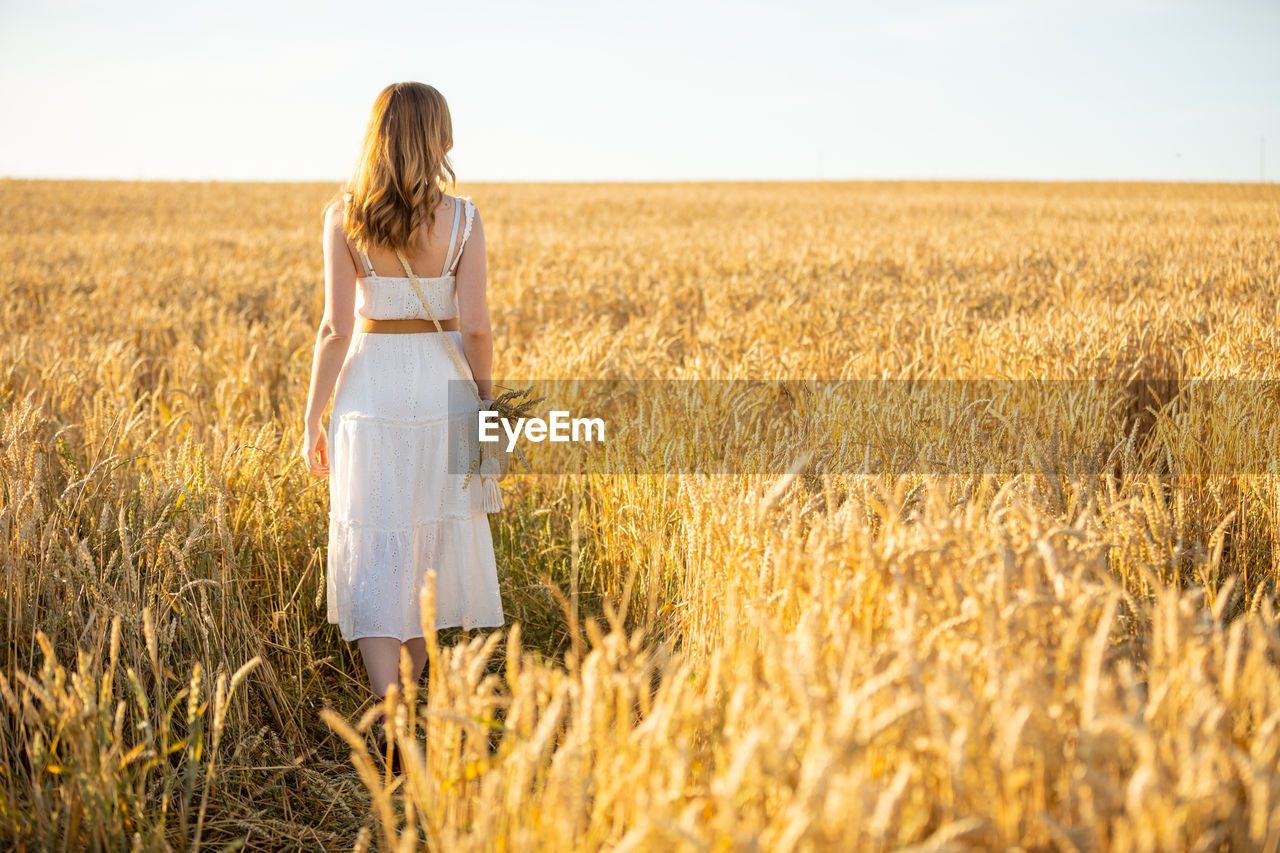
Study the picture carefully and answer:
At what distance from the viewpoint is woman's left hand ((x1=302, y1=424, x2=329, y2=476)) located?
2.58m

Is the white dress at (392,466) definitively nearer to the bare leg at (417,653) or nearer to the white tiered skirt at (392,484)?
the white tiered skirt at (392,484)

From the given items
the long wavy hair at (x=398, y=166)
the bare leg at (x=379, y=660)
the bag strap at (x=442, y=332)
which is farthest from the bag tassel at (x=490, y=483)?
the long wavy hair at (x=398, y=166)

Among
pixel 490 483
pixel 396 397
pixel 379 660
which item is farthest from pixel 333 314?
pixel 379 660

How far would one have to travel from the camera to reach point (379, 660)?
255cm

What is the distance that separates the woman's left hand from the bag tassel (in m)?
0.49

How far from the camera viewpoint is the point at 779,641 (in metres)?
1.14

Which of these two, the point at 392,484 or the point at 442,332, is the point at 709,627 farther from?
the point at 442,332

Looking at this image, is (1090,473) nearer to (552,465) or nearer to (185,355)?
(552,465)

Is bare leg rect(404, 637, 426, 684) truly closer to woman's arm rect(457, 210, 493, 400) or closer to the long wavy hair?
woman's arm rect(457, 210, 493, 400)

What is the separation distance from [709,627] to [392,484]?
99cm

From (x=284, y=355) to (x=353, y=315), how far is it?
4.06 m

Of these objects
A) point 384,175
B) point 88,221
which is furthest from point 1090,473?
point 88,221

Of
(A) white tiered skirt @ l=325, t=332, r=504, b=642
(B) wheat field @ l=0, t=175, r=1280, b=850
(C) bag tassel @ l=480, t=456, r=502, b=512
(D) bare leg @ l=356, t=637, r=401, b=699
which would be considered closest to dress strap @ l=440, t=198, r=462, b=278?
(A) white tiered skirt @ l=325, t=332, r=504, b=642

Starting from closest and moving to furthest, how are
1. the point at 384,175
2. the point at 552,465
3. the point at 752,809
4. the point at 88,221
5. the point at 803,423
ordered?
the point at 752,809 < the point at 384,175 < the point at 803,423 < the point at 552,465 < the point at 88,221
